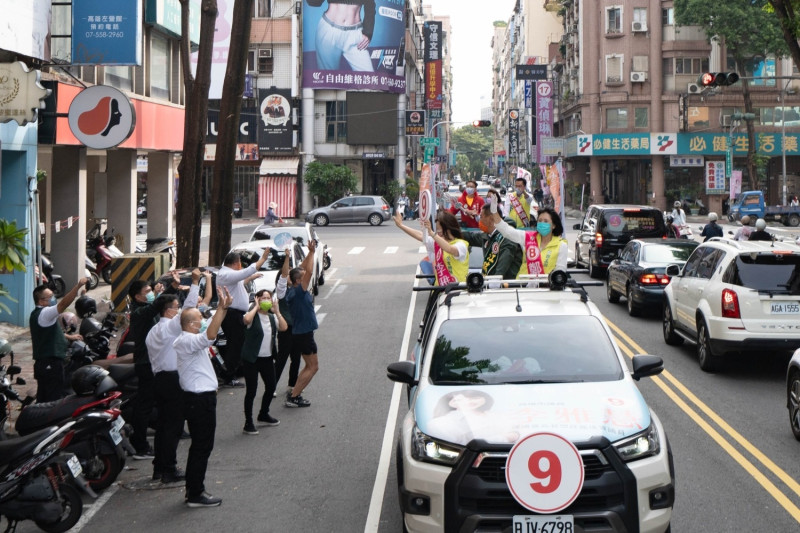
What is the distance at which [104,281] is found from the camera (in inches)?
1015

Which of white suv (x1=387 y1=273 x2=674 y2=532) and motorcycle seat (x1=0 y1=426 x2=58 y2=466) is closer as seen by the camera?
white suv (x1=387 y1=273 x2=674 y2=532)

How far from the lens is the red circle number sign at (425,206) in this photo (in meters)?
13.8

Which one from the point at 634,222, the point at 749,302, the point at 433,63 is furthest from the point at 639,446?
the point at 433,63

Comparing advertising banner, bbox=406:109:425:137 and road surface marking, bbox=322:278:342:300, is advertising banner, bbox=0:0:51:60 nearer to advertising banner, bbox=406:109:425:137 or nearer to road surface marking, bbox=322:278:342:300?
road surface marking, bbox=322:278:342:300

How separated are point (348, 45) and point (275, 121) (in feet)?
21.6

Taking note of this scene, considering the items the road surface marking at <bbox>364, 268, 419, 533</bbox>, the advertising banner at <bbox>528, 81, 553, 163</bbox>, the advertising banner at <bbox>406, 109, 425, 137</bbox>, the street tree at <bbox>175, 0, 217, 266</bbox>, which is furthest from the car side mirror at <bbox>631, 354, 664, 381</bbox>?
the advertising banner at <bbox>528, 81, 553, 163</bbox>

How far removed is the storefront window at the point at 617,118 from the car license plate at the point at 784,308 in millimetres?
52315

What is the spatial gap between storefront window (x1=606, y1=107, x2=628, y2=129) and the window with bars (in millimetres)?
16887

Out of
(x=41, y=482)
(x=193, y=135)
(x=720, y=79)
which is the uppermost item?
(x=720, y=79)

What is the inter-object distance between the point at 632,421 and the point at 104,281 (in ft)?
70.1

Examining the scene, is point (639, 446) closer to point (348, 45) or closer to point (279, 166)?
point (279, 166)

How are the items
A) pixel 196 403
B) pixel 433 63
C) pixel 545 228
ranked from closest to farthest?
pixel 196 403
pixel 545 228
pixel 433 63

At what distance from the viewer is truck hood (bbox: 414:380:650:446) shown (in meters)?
6.30

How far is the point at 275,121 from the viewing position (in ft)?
206
